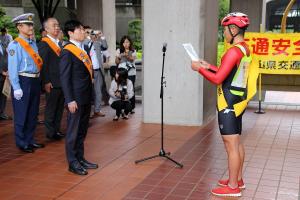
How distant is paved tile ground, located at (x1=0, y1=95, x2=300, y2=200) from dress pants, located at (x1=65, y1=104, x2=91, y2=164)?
0.28m

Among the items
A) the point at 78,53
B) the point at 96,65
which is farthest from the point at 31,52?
the point at 96,65

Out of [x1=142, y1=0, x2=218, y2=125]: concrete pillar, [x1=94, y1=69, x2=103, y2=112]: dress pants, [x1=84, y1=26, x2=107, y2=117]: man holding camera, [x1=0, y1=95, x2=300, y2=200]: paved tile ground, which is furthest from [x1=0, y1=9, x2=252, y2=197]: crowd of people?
[x1=142, y1=0, x2=218, y2=125]: concrete pillar

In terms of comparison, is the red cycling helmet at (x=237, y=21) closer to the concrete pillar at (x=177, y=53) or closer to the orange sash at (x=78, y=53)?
the orange sash at (x=78, y=53)

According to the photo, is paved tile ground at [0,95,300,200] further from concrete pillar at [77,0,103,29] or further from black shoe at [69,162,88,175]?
concrete pillar at [77,0,103,29]

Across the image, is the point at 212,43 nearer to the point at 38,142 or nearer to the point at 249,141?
the point at 249,141

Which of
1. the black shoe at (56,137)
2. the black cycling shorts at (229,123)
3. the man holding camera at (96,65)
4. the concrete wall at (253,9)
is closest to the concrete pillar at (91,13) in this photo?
the man holding camera at (96,65)

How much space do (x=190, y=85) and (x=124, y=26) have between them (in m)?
23.6

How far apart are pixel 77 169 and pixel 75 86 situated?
100 centimetres

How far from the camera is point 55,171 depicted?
5.21 metres

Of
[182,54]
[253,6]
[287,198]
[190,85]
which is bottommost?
[287,198]

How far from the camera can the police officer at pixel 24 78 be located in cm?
576

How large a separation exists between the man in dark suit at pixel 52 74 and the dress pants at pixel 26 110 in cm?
44

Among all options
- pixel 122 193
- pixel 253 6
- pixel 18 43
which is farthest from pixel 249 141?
pixel 253 6

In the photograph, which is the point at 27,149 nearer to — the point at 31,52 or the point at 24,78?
the point at 24,78
